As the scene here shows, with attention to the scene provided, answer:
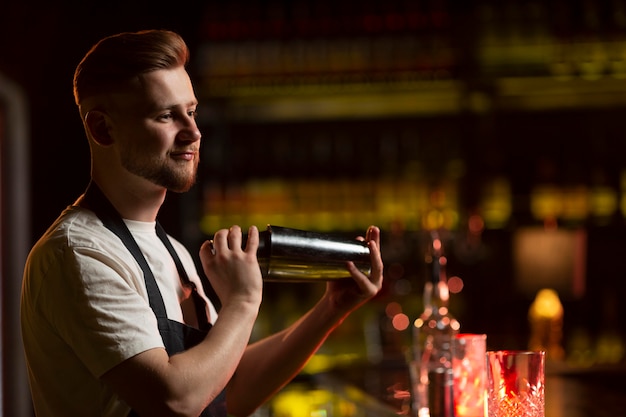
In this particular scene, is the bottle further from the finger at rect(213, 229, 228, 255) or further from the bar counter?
the finger at rect(213, 229, 228, 255)

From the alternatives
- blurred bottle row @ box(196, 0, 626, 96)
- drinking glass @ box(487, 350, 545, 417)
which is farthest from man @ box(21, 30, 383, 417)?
blurred bottle row @ box(196, 0, 626, 96)

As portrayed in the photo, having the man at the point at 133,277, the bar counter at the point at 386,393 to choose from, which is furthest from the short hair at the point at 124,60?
the bar counter at the point at 386,393

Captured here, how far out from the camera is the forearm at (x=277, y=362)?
5.27 feet

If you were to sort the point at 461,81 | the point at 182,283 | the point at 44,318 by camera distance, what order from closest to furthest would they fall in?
the point at 44,318, the point at 182,283, the point at 461,81

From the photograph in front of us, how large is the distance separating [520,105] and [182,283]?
3128mm

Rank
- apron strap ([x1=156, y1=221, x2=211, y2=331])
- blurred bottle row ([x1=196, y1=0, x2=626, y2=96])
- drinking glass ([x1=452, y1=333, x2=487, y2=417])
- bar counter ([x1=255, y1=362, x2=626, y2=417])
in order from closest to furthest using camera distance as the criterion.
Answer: apron strap ([x1=156, y1=221, x2=211, y2=331])
drinking glass ([x1=452, y1=333, x2=487, y2=417])
bar counter ([x1=255, y1=362, x2=626, y2=417])
blurred bottle row ([x1=196, y1=0, x2=626, y2=96])

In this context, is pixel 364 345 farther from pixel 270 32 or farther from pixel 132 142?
pixel 132 142

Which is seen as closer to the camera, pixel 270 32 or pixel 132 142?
pixel 132 142

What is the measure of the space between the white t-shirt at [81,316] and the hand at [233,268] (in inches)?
4.2

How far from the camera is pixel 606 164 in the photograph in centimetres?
416

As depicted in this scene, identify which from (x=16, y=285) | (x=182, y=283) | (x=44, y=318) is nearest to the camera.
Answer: (x=44, y=318)

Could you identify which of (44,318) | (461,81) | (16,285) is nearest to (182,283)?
(44,318)

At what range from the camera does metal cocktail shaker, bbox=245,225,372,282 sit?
4.54 feet

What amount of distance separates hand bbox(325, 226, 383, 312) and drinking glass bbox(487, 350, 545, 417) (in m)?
0.26
